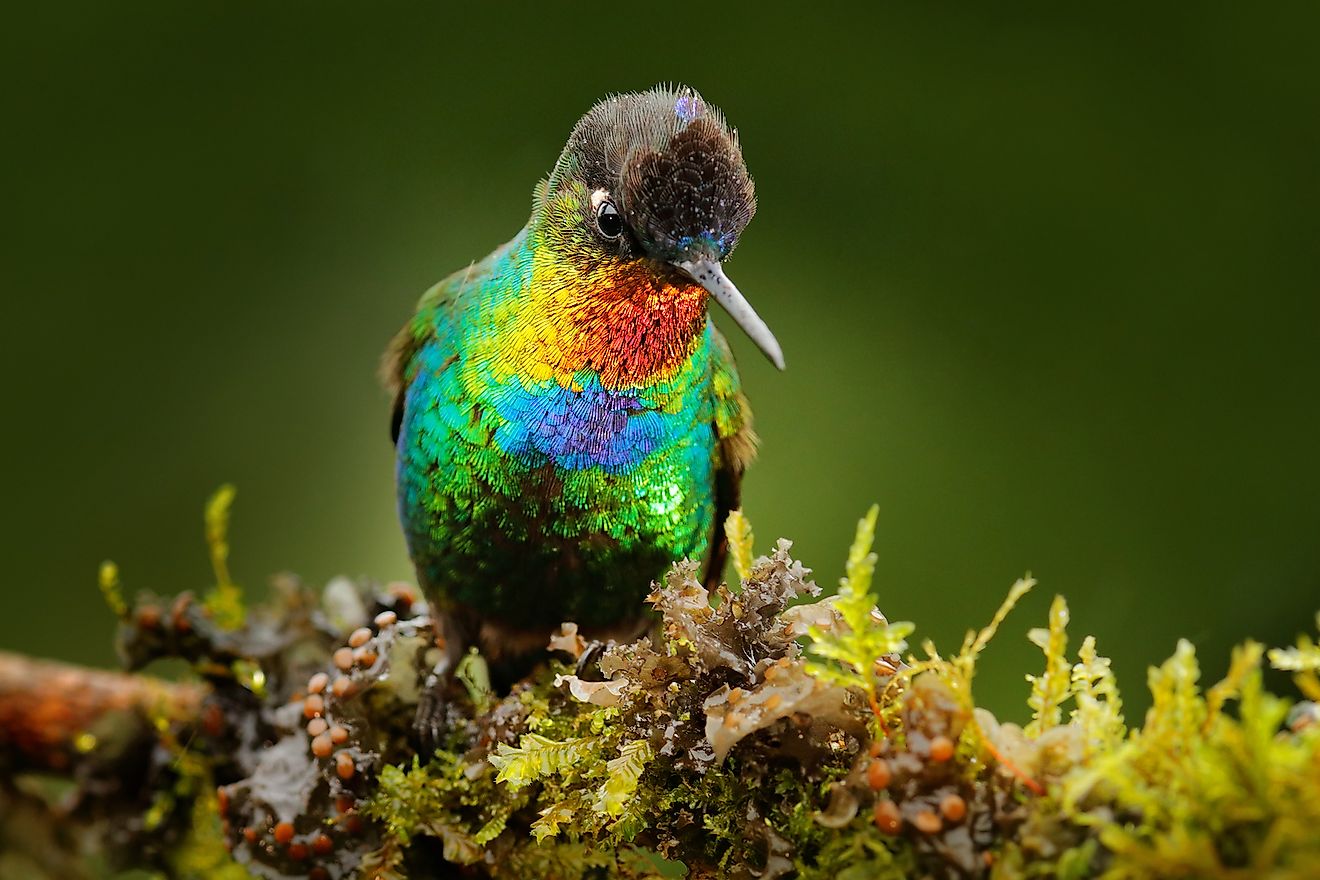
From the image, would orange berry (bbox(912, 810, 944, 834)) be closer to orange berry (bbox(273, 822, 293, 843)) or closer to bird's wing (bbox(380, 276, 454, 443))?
orange berry (bbox(273, 822, 293, 843))

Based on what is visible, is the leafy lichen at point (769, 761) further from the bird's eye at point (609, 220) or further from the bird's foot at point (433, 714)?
the bird's eye at point (609, 220)

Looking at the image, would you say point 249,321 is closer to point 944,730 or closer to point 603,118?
point 603,118

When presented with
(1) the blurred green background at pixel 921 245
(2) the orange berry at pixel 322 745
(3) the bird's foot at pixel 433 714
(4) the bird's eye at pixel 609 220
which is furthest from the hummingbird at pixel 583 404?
(1) the blurred green background at pixel 921 245

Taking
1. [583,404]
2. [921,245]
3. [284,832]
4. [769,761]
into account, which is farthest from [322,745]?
[921,245]

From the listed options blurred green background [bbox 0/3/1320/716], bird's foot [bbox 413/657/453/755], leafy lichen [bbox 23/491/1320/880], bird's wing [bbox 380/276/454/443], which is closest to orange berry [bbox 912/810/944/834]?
leafy lichen [bbox 23/491/1320/880]

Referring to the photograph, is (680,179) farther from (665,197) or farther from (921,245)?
(921,245)

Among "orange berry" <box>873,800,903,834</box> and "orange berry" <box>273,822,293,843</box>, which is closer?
"orange berry" <box>873,800,903,834</box>
